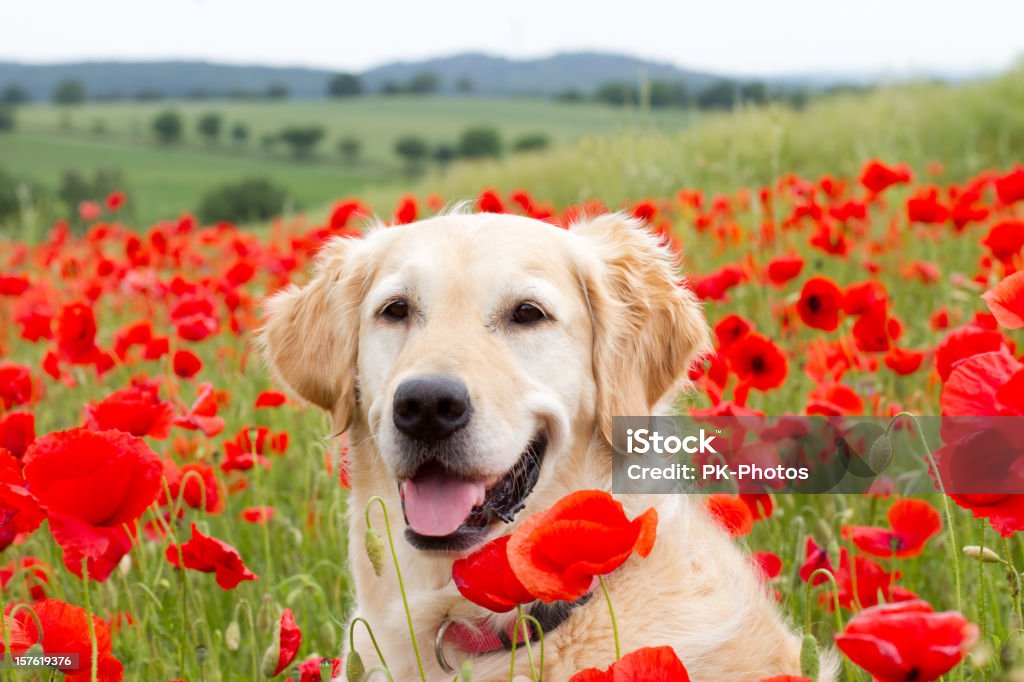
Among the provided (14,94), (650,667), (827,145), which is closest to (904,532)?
(650,667)

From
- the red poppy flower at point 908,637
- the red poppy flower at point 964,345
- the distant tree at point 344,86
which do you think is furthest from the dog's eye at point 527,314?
the distant tree at point 344,86

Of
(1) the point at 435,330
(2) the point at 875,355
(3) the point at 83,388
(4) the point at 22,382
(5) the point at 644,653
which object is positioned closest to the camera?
(5) the point at 644,653

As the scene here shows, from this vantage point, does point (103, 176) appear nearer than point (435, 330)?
No

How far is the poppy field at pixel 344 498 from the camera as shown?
1.45 metres

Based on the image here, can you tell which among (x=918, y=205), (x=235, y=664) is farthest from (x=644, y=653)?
(x=918, y=205)

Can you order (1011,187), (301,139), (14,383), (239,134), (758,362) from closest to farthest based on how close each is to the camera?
(758,362) < (14,383) < (1011,187) < (301,139) < (239,134)

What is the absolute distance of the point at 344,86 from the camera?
70.1 m

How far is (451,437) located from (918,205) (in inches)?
125

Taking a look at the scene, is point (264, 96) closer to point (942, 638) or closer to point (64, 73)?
point (64, 73)

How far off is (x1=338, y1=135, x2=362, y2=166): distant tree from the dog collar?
1901 inches

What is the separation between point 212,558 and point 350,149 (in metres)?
50.0

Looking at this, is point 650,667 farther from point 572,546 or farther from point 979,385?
point 979,385

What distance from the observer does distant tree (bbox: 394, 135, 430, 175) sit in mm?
47078

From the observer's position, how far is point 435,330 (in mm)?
2555
